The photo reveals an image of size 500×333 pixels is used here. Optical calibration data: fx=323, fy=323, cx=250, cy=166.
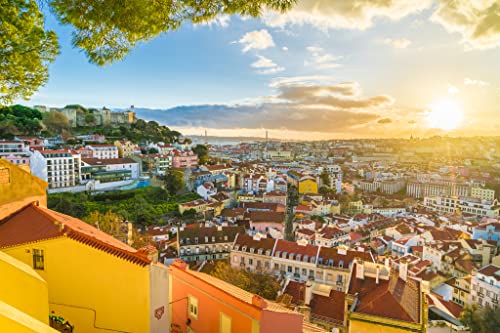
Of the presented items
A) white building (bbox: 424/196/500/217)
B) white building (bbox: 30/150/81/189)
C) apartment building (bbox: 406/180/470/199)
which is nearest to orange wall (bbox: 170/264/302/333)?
white building (bbox: 30/150/81/189)

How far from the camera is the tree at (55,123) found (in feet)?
163

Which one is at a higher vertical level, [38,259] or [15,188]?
[15,188]

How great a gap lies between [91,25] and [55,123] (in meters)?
54.1

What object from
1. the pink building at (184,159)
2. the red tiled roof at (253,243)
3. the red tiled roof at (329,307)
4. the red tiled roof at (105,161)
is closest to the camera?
the red tiled roof at (329,307)

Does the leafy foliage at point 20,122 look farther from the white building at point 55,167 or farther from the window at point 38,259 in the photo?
the window at point 38,259

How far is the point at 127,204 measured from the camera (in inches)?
1305

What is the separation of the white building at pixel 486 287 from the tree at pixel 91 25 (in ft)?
81.9

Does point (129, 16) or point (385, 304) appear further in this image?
point (385, 304)

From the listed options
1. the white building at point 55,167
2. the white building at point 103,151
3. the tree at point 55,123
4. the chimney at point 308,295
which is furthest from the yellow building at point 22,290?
the tree at point 55,123

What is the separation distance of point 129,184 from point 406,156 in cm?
12323

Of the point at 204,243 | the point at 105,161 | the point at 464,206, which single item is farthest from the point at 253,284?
the point at 464,206

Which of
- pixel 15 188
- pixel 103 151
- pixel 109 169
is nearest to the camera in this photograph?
pixel 15 188

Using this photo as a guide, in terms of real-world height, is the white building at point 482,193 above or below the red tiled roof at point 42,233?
below

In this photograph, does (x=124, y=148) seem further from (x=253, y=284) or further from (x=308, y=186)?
(x=253, y=284)
